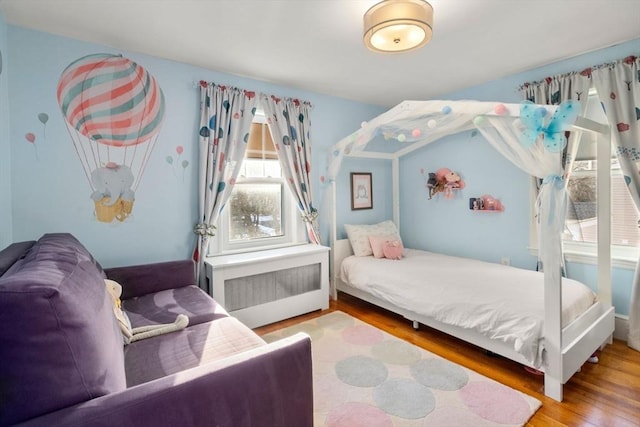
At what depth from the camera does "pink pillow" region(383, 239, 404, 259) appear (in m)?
3.55

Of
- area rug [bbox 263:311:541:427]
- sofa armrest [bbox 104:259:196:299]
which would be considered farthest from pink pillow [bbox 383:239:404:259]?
sofa armrest [bbox 104:259:196:299]

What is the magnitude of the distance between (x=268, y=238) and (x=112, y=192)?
5.01 ft

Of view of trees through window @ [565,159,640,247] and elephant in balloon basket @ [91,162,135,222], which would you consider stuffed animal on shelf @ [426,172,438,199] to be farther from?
elephant in balloon basket @ [91,162,135,222]

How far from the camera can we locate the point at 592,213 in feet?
9.44

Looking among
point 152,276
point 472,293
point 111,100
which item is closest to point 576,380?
point 472,293

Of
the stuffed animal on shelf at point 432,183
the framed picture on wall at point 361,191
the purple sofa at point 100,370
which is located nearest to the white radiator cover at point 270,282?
the framed picture on wall at point 361,191

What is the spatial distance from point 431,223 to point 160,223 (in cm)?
318

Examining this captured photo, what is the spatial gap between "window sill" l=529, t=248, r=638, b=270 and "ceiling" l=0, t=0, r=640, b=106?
5.81 feet

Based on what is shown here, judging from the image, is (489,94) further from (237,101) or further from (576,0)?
(237,101)

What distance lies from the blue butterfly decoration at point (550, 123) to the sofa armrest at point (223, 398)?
1.84m

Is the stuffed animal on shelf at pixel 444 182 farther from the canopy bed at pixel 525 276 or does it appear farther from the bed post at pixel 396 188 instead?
the canopy bed at pixel 525 276

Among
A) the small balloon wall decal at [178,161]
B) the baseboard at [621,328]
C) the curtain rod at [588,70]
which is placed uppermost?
the curtain rod at [588,70]

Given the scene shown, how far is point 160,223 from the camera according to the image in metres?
2.78

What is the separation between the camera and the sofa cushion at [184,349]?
1.46 m
